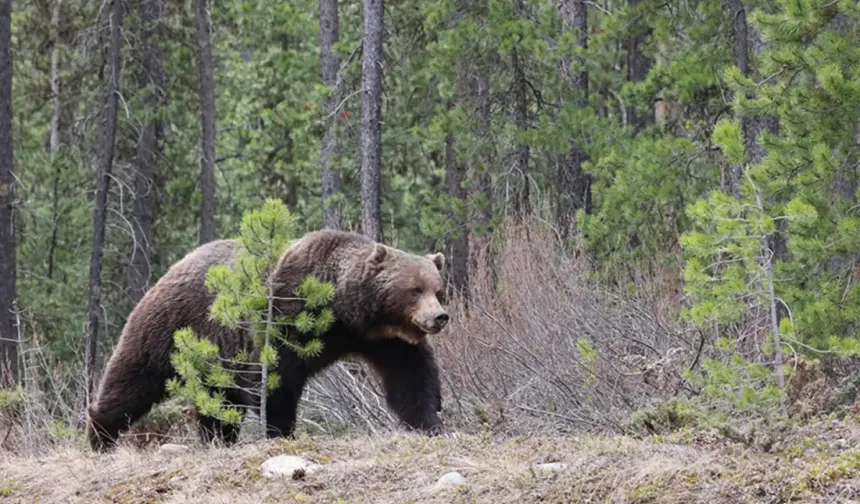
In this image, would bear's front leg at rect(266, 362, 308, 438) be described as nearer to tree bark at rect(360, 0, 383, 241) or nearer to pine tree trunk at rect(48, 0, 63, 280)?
tree bark at rect(360, 0, 383, 241)

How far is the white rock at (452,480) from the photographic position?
656 centimetres

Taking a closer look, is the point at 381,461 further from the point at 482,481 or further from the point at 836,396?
the point at 836,396

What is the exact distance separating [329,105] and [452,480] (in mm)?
14526

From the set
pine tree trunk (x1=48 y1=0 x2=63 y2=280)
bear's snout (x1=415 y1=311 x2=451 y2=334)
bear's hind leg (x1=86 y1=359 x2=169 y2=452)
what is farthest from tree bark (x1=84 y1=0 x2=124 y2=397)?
bear's snout (x1=415 y1=311 x2=451 y2=334)

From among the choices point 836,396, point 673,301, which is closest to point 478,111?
point 673,301

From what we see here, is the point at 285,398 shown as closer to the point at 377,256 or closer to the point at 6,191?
the point at 377,256

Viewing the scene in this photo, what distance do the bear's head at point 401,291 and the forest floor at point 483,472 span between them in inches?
47.5

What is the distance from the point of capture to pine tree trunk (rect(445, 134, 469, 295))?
62.7ft

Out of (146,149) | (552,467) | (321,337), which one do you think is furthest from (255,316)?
(146,149)

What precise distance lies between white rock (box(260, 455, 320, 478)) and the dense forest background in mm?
1819

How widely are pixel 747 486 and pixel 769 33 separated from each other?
4.68 metres

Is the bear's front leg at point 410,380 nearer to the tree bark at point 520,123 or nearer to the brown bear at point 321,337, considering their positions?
the brown bear at point 321,337

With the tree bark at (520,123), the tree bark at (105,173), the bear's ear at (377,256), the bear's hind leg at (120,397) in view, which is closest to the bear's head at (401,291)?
the bear's ear at (377,256)

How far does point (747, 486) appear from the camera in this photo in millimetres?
5852
